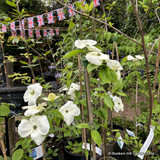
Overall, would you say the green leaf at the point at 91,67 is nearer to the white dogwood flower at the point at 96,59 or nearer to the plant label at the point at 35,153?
the white dogwood flower at the point at 96,59

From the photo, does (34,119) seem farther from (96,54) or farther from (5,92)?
(5,92)

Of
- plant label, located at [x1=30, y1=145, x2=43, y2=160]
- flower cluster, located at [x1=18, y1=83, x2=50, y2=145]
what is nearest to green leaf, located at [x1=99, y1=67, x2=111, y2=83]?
flower cluster, located at [x1=18, y1=83, x2=50, y2=145]

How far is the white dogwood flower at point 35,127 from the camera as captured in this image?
0.60 meters

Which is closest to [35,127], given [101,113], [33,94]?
[33,94]

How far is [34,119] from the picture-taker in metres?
0.60

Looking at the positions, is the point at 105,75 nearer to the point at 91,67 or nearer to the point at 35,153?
the point at 91,67

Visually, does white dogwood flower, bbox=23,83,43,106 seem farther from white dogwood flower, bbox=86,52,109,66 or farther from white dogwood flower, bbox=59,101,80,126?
white dogwood flower, bbox=86,52,109,66

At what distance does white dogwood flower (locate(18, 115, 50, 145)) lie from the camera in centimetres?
60

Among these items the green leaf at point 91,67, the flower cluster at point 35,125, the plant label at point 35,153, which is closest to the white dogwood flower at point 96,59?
the green leaf at point 91,67

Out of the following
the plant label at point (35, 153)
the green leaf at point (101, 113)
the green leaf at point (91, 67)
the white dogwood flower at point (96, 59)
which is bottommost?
the plant label at point (35, 153)

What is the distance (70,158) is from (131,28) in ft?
11.6

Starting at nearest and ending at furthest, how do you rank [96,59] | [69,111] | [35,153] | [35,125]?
[96,59]
[35,125]
[69,111]
[35,153]

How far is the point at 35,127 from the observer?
615 millimetres

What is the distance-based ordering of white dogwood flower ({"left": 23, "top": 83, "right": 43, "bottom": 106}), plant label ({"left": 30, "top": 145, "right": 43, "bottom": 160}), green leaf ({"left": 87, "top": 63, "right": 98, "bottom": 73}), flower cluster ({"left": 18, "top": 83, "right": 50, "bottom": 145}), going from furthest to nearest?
plant label ({"left": 30, "top": 145, "right": 43, "bottom": 160}) < white dogwood flower ({"left": 23, "top": 83, "right": 43, "bottom": 106}) < flower cluster ({"left": 18, "top": 83, "right": 50, "bottom": 145}) < green leaf ({"left": 87, "top": 63, "right": 98, "bottom": 73})
